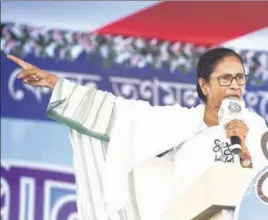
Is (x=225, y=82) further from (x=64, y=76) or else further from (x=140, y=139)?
(x=64, y=76)

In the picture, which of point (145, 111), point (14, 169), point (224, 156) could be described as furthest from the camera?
point (14, 169)

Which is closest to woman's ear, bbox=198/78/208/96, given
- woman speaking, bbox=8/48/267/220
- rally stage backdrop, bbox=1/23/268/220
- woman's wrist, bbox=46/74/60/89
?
woman speaking, bbox=8/48/267/220

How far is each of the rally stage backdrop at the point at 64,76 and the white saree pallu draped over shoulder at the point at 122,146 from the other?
1.44ft

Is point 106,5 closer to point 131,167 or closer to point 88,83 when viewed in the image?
point 88,83

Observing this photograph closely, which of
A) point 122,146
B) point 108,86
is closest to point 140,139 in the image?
point 122,146

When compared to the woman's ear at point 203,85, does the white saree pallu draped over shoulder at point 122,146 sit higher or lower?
lower

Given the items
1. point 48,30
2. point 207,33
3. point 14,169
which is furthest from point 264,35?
point 14,169

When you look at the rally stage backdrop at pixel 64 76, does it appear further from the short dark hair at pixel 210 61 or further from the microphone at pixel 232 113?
the microphone at pixel 232 113

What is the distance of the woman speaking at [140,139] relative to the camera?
1.95 metres

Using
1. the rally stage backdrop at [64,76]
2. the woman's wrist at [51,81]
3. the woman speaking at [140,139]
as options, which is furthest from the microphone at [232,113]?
the rally stage backdrop at [64,76]

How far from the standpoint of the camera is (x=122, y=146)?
1.99 meters

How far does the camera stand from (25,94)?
2463 millimetres

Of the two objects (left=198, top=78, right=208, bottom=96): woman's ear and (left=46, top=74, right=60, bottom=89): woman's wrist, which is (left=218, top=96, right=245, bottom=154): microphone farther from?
(left=46, top=74, right=60, bottom=89): woman's wrist

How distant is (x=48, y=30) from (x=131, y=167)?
0.65m
